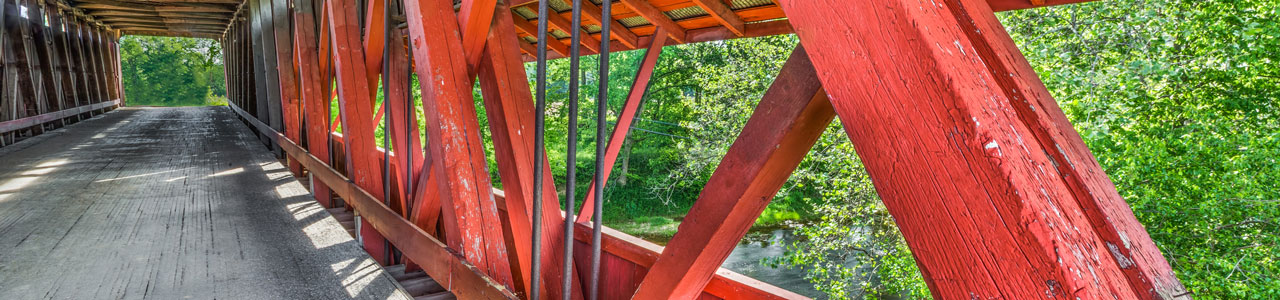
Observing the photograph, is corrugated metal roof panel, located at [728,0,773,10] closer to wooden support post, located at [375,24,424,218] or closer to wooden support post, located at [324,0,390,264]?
wooden support post, located at [375,24,424,218]

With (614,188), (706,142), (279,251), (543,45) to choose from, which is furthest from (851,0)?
(614,188)

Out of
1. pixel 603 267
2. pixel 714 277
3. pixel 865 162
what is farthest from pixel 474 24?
pixel 865 162

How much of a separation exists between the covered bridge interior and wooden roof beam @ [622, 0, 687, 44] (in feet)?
0.13

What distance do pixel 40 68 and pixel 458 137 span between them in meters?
15.8

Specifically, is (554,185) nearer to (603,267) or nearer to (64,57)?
(603,267)

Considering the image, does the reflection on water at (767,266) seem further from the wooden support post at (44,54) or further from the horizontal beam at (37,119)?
the wooden support post at (44,54)

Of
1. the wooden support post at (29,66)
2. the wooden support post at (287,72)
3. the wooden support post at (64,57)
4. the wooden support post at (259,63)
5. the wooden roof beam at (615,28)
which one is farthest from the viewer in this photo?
the wooden support post at (64,57)

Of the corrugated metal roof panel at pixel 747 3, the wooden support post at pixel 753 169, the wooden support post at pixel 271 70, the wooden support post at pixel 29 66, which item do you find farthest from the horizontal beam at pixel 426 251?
the wooden support post at pixel 29 66

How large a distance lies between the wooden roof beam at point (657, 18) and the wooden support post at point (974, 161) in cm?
312

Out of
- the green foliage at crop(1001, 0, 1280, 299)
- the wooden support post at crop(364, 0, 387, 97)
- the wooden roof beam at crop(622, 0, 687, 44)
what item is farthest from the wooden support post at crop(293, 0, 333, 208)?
the green foliage at crop(1001, 0, 1280, 299)

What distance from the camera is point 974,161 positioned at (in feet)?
2.59

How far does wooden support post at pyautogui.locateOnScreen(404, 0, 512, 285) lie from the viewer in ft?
7.93

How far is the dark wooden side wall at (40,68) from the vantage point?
35.8ft

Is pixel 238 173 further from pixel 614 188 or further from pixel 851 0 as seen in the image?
pixel 614 188
